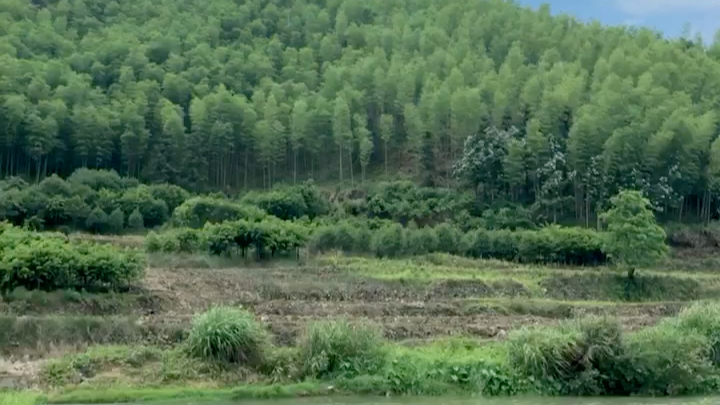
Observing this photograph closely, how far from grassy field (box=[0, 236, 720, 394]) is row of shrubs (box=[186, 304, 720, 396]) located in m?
0.64

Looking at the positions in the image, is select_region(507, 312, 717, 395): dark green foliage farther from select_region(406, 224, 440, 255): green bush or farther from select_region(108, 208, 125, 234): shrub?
select_region(108, 208, 125, 234): shrub

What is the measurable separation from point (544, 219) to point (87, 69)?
1840 inches

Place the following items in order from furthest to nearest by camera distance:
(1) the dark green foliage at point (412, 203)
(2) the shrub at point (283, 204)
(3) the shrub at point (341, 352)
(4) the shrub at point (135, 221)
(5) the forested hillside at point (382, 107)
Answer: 1. (5) the forested hillside at point (382, 107)
2. (1) the dark green foliage at point (412, 203)
3. (2) the shrub at point (283, 204)
4. (4) the shrub at point (135, 221)
5. (3) the shrub at point (341, 352)

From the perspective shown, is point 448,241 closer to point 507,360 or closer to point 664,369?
point 507,360

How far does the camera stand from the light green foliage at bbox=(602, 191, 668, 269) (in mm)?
41531

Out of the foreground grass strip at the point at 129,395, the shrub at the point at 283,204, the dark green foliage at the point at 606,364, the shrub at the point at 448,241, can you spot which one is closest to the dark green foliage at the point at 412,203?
the shrub at the point at 283,204

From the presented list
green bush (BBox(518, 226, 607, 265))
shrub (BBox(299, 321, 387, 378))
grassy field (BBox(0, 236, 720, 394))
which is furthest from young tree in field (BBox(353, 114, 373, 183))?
shrub (BBox(299, 321, 387, 378))

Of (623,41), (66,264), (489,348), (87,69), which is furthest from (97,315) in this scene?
(623,41)

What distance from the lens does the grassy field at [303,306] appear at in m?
23.3

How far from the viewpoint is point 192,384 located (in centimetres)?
2234

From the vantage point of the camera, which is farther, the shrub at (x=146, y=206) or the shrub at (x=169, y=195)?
the shrub at (x=169, y=195)

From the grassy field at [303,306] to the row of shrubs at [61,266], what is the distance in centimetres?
70

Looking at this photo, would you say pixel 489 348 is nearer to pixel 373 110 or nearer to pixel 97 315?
pixel 97 315

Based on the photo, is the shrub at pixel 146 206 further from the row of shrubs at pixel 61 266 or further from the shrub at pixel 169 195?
the row of shrubs at pixel 61 266
